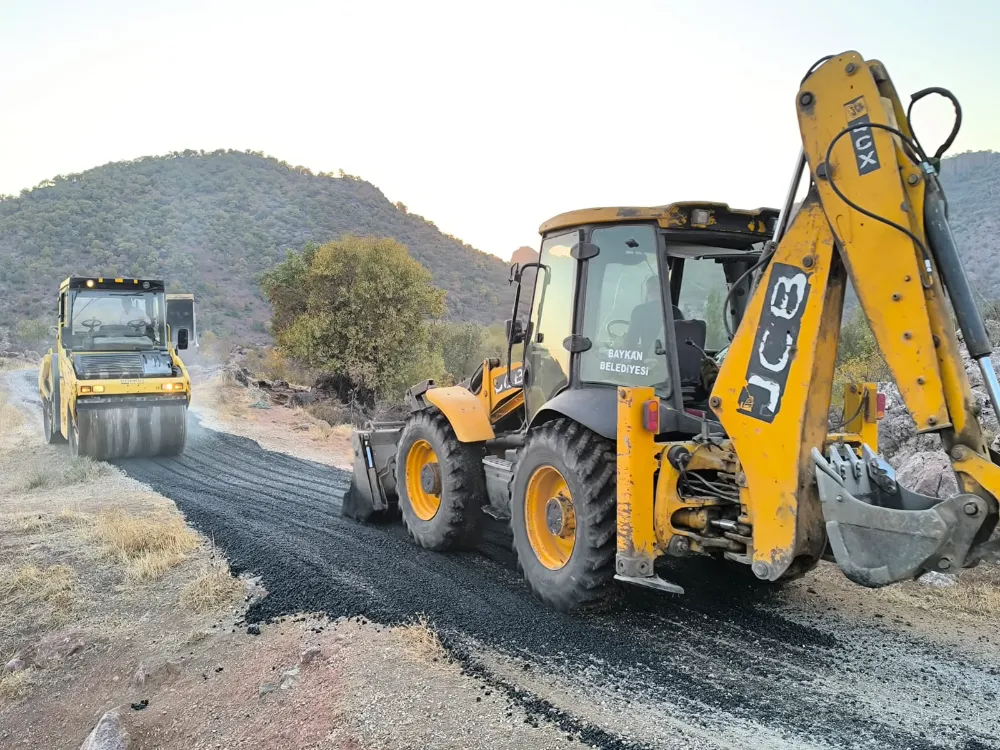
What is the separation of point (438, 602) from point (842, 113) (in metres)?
3.81

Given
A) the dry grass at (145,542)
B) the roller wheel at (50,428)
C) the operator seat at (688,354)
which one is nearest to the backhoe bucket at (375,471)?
the dry grass at (145,542)

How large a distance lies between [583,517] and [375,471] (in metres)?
3.19

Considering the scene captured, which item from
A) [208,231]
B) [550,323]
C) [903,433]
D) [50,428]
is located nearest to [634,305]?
[550,323]

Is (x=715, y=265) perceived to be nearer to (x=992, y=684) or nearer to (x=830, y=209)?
(x=830, y=209)

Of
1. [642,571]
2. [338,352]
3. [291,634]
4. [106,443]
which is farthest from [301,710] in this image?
[338,352]

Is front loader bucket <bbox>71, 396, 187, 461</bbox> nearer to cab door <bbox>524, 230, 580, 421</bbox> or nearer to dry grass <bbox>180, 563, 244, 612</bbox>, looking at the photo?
dry grass <bbox>180, 563, 244, 612</bbox>

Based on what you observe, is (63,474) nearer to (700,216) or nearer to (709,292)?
(709,292)

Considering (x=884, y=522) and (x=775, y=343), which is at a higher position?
(x=775, y=343)

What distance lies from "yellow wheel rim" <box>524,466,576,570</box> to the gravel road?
36 cm

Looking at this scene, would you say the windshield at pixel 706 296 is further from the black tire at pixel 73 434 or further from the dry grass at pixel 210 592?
the black tire at pixel 73 434

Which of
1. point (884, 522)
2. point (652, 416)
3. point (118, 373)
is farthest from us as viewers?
point (118, 373)

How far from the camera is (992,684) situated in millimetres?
3873

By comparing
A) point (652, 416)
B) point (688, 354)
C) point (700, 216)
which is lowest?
point (652, 416)

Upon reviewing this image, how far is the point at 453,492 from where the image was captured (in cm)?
612
